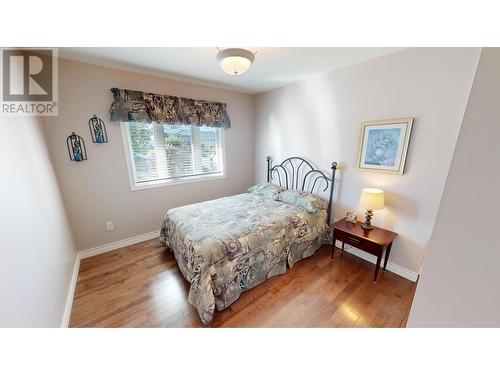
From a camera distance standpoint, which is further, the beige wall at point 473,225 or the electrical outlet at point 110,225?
the electrical outlet at point 110,225

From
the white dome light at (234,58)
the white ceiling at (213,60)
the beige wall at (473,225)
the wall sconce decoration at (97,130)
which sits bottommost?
the beige wall at (473,225)

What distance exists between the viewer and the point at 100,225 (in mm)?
2418

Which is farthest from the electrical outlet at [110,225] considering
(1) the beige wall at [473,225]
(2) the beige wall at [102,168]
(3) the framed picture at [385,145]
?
(3) the framed picture at [385,145]

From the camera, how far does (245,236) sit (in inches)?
70.1

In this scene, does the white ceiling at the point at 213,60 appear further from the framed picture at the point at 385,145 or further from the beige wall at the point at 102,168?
the framed picture at the point at 385,145

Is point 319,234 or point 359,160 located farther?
point 319,234

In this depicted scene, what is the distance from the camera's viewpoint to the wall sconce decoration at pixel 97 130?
7.13 feet

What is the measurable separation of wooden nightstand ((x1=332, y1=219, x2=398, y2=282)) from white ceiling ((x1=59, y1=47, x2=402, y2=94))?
186 cm

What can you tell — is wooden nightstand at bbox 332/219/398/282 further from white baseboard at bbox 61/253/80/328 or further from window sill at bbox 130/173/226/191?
white baseboard at bbox 61/253/80/328

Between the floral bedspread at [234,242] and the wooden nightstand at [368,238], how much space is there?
32 cm

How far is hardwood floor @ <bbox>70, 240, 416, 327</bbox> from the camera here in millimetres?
1515
